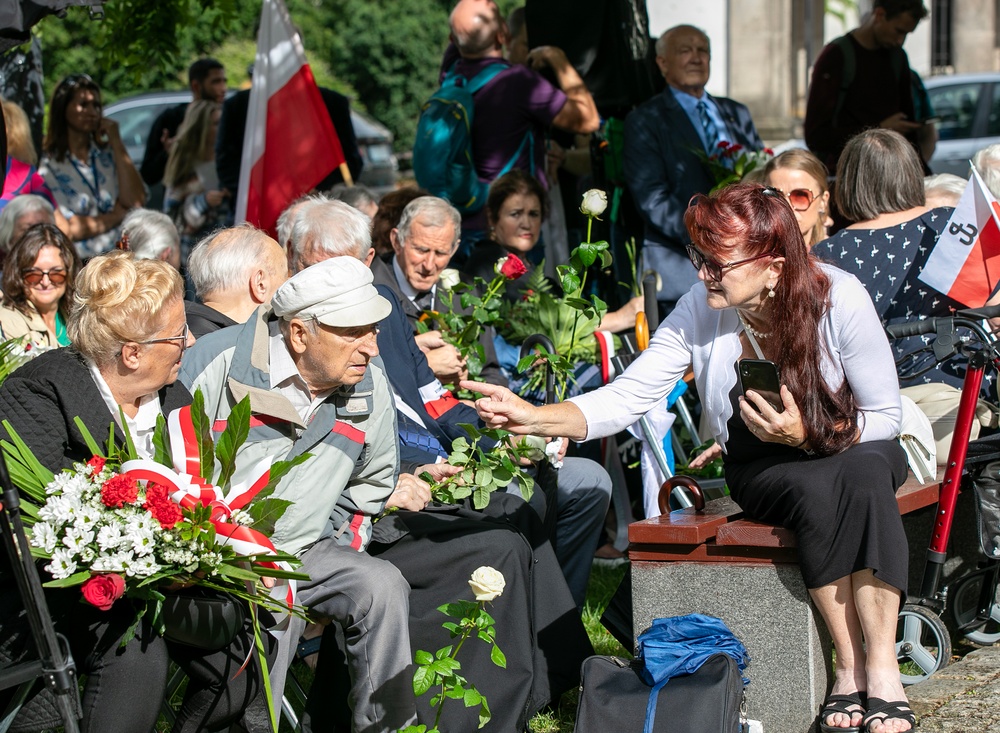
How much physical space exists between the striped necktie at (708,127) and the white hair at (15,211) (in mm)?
3504

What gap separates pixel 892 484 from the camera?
3764 mm

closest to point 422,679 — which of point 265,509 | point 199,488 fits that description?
point 265,509

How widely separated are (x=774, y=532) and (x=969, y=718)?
95 centimetres

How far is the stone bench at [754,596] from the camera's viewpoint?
3770mm

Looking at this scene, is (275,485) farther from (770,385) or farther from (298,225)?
(298,225)

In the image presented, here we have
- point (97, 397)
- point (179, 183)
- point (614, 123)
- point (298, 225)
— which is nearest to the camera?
point (97, 397)

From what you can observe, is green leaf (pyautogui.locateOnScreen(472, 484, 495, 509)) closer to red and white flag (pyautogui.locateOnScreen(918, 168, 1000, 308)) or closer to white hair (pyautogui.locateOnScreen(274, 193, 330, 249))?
white hair (pyautogui.locateOnScreen(274, 193, 330, 249))

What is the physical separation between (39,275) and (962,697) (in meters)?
4.04

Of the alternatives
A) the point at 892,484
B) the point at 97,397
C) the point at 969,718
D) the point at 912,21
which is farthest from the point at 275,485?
the point at 912,21

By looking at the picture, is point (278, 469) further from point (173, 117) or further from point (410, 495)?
point (173, 117)

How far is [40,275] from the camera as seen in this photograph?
17.7ft

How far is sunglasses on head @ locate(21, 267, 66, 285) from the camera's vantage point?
17.7 feet

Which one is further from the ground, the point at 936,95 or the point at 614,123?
the point at 614,123

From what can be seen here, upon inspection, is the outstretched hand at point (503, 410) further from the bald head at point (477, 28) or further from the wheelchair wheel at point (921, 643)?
the bald head at point (477, 28)
